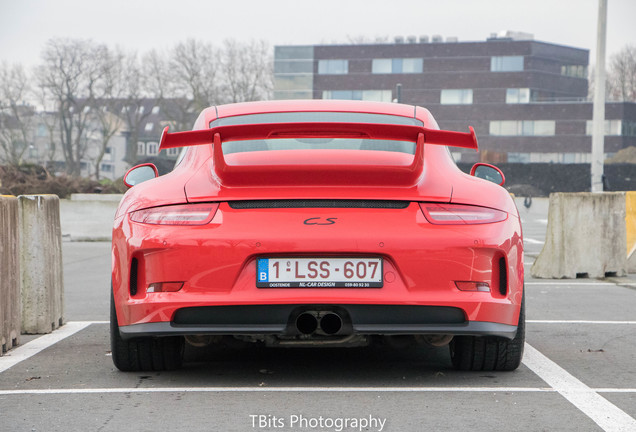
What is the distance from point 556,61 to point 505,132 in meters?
7.40

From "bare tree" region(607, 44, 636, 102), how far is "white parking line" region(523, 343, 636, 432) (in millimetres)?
97743

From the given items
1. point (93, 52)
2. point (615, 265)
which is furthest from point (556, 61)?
point (615, 265)

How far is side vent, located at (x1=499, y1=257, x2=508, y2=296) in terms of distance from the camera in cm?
458

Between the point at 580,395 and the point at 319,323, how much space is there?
1242 millimetres

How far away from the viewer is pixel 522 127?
84.1 metres

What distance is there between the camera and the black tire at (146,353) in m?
4.99

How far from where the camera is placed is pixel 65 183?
24.6 meters

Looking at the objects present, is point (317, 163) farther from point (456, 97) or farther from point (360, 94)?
point (360, 94)

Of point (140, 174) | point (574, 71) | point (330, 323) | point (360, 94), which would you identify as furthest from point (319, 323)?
point (360, 94)

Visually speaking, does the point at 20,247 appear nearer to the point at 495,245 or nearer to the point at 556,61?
the point at 495,245

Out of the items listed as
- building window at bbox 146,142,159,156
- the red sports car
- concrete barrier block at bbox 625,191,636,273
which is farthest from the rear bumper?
building window at bbox 146,142,159,156

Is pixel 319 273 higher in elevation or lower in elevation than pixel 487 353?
higher

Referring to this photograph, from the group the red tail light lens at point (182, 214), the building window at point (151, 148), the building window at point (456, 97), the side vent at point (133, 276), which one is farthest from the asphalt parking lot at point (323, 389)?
the building window at point (151, 148)

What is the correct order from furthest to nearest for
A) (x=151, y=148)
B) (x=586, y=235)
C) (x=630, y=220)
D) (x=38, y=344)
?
(x=151, y=148) → (x=630, y=220) → (x=586, y=235) → (x=38, y=344)
